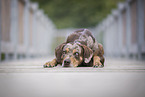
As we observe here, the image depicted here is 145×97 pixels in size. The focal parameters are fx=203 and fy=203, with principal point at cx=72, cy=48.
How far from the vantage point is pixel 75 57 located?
301cm

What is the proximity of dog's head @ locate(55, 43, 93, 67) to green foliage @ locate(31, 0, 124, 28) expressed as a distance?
20474mm

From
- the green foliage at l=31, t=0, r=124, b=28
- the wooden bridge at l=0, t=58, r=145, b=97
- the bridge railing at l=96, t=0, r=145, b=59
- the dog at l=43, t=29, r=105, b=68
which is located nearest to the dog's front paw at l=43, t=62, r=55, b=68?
the dog at l=43, t=29, r=105, b=68

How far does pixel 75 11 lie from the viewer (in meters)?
24.1

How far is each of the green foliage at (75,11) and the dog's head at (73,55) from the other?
2047 centimetres

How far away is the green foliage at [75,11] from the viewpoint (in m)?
23.7

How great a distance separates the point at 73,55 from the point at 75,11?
21633 mm

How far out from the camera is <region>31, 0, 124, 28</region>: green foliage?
77.7 feet

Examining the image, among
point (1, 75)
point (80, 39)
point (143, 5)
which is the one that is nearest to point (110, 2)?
point (143, 5)

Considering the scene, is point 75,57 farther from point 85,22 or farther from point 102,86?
point 85,22

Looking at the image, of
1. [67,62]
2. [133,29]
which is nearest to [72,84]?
[67,62]

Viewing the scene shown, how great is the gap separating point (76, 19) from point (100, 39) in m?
7.84

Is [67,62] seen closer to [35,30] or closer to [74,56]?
[74,56]

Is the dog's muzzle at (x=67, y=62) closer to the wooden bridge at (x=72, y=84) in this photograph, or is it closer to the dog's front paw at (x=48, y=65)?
the dog's front paw at (x=48, y=65)

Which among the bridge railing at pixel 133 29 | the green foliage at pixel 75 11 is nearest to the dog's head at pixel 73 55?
the bridge railing at pixel 133 29
